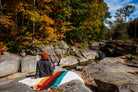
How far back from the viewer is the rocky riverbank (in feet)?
11.0

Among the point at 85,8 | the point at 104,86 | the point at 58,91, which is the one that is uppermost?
the point at 85,8

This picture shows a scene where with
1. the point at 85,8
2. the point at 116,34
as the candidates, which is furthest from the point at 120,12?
the point at 85,8

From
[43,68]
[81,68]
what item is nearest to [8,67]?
[43,68]

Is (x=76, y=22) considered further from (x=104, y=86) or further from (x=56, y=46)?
(x=104, y=86)

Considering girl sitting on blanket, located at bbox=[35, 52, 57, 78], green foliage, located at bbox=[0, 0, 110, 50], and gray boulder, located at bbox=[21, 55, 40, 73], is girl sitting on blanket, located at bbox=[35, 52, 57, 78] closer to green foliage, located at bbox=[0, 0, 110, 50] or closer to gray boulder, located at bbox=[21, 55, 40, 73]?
gray boulder, located at bbox=[21, 55, 40, 73]

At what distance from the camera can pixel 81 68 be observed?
7859 millimetres

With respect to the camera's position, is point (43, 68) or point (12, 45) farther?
point (12, 45)

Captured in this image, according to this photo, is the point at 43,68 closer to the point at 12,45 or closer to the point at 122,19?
the point at 12,45

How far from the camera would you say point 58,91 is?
2.98 meters

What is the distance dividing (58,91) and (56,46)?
894 centimetres

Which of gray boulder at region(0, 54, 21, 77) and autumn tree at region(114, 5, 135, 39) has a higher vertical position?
autumn tree at region(114, 5, 135, 39)

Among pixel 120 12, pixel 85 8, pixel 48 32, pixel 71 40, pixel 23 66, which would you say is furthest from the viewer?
pixel 120 12

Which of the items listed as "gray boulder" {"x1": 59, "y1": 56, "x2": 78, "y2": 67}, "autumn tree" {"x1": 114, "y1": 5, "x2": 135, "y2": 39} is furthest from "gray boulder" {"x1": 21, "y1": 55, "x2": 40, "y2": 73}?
"autumn tree" {"x1": 114, "y1": 5, "x2": 135, "y2": 39}

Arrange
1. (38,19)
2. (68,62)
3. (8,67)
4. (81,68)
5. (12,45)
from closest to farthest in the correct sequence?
(8,67)
(81,68)
(38,19)
(12,45)
(68,62)
